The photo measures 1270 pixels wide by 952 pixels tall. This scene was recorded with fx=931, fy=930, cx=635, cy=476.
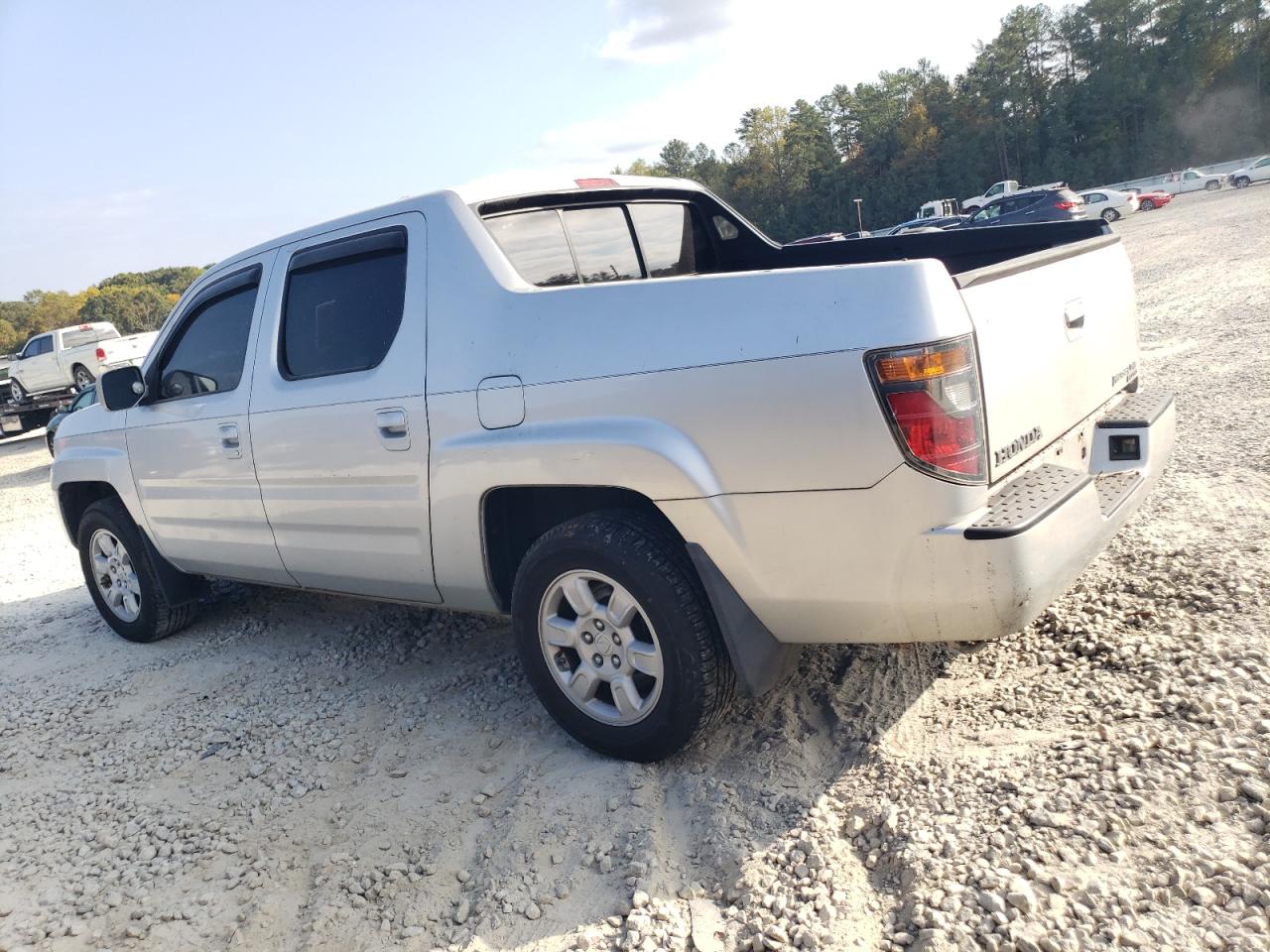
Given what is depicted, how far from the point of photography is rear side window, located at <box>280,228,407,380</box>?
375 centimetres

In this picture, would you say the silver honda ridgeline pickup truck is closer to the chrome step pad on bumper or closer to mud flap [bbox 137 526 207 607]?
the chrome step pad on bumper

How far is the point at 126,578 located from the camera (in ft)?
18.2

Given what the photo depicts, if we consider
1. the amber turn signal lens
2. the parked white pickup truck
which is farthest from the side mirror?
the parked white pickup truck

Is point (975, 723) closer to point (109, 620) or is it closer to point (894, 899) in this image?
point (894, 899)

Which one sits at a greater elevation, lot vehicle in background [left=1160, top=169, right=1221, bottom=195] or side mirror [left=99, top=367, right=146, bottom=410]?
side mirror [left=99, top=367, right=146, bottom=410]

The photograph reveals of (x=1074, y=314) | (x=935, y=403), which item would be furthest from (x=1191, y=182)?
(x=935, y=403)

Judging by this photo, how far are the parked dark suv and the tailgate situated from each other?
86.6 feet

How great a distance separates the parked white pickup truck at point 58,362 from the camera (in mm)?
23797

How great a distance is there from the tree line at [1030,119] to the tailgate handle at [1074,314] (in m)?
83.5

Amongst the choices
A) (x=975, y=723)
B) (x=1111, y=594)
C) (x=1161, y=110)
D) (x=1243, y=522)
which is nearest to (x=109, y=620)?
(x=975, y=723)

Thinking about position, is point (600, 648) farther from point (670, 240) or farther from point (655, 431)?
point (670, 240)

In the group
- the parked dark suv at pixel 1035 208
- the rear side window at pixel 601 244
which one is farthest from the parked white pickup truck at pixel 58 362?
the parked dark suv at pixel 1035 208

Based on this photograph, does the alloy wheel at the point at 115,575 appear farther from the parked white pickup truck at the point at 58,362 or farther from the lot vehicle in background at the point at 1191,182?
the lot vehicle in background at the point at 1191,182

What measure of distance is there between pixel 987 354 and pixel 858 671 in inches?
60.8
